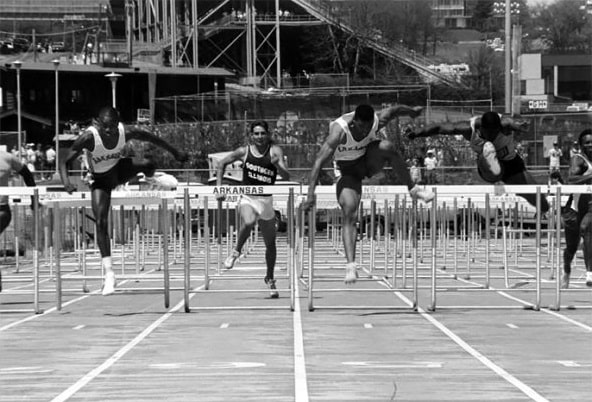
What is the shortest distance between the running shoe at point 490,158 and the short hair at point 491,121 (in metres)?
0.22

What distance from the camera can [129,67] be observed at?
3206 inches

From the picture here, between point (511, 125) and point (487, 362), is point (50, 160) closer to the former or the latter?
point (511, 125)

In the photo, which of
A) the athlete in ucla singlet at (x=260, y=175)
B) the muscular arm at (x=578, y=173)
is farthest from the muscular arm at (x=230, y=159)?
the muscular arm at (x=578, y=173)

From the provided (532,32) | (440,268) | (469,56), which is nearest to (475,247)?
(440,268)

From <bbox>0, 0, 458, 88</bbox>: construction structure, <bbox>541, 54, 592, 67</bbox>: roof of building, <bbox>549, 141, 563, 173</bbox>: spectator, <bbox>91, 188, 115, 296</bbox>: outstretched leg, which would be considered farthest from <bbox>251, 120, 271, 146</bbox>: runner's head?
<bbox>541, 54, 592, 67</bbox>: roof of building

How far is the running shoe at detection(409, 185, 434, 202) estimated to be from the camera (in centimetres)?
1630

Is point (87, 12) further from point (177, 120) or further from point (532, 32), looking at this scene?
point (177, 120)

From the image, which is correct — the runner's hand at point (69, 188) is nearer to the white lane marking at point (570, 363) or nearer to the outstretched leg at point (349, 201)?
the outstretched leg at point (349, 201)

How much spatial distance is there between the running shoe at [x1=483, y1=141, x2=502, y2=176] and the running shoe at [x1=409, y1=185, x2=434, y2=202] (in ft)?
4.36

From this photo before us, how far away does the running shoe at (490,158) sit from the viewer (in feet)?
57.2

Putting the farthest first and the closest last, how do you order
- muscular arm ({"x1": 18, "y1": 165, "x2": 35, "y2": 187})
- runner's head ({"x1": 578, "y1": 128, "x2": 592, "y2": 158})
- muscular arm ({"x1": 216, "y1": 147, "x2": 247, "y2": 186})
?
runner's head ({"x1": 578, "y1": 128, "x2": 592, "y2": 158}), muscular arm ({"x1": 216, "y1": 147, "x2": 247, "y2": 186}), muscular arm ({"x1": 18, "y1": 165, "x2": 35, "y2": 187})

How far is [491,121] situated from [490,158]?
1.66 feet

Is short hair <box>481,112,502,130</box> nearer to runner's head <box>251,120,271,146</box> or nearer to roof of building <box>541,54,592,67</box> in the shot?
runner's head <box>251,120,271,146</box>

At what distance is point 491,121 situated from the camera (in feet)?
56.7
